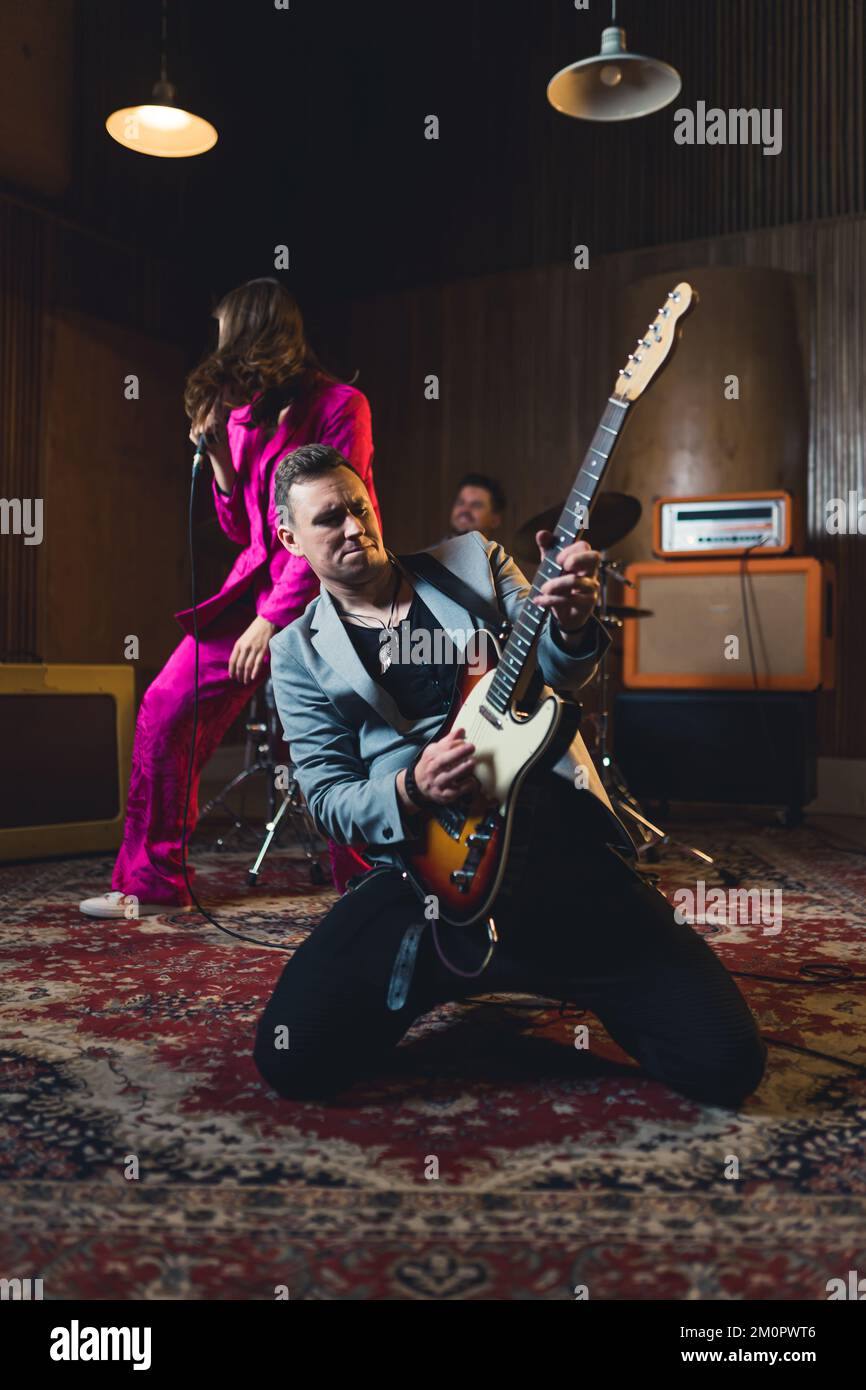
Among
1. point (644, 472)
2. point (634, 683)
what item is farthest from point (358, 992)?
point (644, 472)

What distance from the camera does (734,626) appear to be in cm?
437

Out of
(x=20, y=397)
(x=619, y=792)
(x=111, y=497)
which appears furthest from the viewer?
(x=111, y=497)

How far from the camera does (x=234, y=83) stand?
224 inches

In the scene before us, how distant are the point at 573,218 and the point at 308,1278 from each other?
5485 millimetres

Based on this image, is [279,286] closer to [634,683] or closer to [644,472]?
[634,683]

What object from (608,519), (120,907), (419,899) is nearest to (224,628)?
(120,907)

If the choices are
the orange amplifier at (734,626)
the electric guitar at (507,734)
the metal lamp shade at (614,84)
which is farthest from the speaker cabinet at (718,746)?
the electric guitar at (507,734)

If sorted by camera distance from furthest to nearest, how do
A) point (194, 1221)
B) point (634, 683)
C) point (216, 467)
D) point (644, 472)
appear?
point (644, 472) < point (634, 683) < point (216, 467) < point (194, 1221)

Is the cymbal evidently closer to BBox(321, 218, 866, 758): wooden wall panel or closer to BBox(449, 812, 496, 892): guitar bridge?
BBox(321, 218, 866, 758): wooden wall panel

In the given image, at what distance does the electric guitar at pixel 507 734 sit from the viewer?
1401mm

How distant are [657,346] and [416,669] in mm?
598

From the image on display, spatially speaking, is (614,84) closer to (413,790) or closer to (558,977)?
(413,790)

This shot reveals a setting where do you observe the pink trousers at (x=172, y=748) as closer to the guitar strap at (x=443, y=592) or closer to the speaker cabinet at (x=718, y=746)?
the guitar strap at (x=443, y=592)
